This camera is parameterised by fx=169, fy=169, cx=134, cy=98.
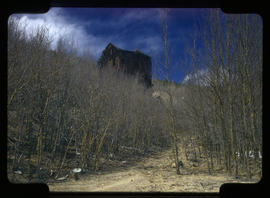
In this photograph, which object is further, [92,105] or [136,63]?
[136,63]

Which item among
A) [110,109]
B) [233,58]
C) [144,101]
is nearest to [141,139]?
[144,101]

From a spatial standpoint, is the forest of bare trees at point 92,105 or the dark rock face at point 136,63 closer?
the forest of bare trees at point 92,105

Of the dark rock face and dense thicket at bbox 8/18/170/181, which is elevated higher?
the dark rock face

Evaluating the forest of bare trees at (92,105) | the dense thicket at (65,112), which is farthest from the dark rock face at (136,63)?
the forest of bare trees at (92,105)

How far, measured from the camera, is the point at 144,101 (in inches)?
274

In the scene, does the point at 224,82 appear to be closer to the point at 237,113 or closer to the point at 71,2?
the point at 237,113

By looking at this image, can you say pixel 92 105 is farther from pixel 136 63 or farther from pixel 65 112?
pixel 136 63

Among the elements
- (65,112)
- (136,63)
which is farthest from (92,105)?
(136,63)

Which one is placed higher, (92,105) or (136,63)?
(136,63)

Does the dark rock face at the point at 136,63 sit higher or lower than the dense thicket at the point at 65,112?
higher

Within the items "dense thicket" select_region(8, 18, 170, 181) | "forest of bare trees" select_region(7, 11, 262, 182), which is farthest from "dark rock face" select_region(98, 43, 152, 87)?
"forest of bare trees" select_region(7, 11, 262, 182)

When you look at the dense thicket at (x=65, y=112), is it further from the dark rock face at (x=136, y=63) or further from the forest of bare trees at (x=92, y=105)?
the dark rock face at (x=136, y=63)

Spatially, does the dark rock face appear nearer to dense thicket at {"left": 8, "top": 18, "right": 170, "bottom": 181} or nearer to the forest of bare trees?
dense thicket at {"left": 8, "top": 18, "right": 170, "bottom": 181}

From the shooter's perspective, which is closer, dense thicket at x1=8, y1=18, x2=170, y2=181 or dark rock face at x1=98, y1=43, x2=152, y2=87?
dense thicket at x1=8, y1=18, x2=170, y2=181
